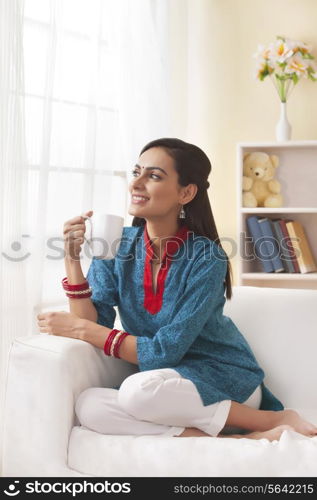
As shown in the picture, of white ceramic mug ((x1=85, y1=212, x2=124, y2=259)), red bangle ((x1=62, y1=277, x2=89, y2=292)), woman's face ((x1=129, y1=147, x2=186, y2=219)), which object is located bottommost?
red bangle ((x1=62, y1=277, x2=89, y2=292))

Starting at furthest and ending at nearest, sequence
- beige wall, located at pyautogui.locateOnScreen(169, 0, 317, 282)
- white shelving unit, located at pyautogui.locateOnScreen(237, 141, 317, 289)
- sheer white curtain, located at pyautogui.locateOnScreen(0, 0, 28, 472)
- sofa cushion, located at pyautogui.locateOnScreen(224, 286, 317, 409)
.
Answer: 1. beige wall, located at pyautogui.locateOnScreen(169, 0, 317, 282)
2. white shelving unit, located at pyautogui.locateOnScreen(237, 141, 317, 289)
3. sheer white curtain, located at pyautogui.locateOnScreen(0, 0, 28, 472)
4. sofa cushion, located at pyautogui.locateOnScreen(224, 286, 317, 409)

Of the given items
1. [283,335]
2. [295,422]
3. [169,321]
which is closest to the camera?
[295,422]

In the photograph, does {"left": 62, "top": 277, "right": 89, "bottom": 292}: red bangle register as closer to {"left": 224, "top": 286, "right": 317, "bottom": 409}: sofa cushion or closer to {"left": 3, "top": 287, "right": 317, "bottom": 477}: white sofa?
{"left": 3, "top": 287, "right": 317, "bottom": 477}: white sofa

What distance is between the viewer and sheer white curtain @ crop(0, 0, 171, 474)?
89.5 inches

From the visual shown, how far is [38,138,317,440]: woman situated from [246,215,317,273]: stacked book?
52.0 inches

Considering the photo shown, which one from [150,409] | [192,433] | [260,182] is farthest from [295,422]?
[260,182]

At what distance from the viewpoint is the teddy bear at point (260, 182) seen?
3.33 m

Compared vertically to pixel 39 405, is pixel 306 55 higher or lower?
higher

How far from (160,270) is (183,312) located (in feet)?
0.70

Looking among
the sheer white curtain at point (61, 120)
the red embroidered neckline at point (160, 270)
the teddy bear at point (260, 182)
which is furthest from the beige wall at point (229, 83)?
the red embroidered neckline at point (160, 270)

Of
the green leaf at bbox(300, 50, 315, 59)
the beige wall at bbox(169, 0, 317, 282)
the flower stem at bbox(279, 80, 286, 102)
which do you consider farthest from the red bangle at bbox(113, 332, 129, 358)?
the green leaf at bbox(300, 50, 315, 59)

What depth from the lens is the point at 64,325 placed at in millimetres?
1860

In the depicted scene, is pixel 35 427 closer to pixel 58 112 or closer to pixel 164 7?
pixel 58 112

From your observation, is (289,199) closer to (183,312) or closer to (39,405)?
(183,312)
